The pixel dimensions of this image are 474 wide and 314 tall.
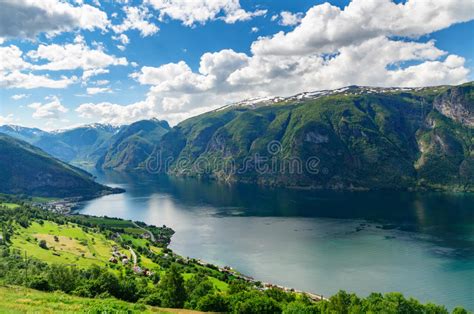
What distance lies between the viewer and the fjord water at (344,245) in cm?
9094

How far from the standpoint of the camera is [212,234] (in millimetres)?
144500

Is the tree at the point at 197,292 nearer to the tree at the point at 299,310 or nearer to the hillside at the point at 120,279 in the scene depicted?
the hillside at the point at 120,279

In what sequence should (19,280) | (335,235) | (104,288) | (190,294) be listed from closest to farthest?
(19,280)
(104,288)
(190,294)
(335,235)

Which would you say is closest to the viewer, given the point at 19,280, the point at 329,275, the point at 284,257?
the point at 19,280

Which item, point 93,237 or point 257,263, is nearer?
point 257,263

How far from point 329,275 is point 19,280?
7206 centimetres

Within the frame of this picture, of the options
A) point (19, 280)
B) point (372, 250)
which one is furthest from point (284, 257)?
point (19, 280)

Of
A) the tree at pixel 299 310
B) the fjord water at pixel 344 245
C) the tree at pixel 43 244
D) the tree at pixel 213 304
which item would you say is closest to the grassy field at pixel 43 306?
the tree at pixel 213 304

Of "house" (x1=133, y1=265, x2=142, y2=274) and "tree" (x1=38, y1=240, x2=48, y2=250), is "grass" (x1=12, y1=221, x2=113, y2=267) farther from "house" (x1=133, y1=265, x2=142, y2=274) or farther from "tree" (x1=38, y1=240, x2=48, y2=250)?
"house" (x1=133, y1=265, x2=142, y2=274)

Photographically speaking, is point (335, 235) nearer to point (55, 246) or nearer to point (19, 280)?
point (55, 246)

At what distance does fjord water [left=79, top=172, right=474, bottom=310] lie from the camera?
3580 inches

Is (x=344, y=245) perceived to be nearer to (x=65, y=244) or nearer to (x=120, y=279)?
(x=120, y=279)

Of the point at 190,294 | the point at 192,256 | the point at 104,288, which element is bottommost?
the point at 192,256

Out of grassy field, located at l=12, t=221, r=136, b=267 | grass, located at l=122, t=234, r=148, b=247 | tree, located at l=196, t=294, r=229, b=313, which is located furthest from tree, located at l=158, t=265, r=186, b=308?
grass, located at l=122, t=234, r=148, b=247
